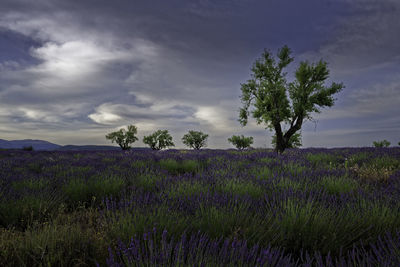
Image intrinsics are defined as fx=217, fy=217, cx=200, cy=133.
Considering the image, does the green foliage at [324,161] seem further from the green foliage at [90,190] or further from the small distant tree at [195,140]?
the small distant tree at [195,140]

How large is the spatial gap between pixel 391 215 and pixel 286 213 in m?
0.95

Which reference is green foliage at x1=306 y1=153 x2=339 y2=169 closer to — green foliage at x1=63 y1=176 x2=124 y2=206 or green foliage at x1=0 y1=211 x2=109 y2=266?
green foliage at x1=63 y1=176 x2=124 y2=206

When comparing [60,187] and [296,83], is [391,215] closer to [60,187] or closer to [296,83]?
[60,187]

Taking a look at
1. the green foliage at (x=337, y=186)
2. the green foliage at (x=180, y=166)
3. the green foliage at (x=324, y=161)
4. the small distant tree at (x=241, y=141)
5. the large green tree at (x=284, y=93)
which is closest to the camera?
the green foliage at (x=337, y=186)

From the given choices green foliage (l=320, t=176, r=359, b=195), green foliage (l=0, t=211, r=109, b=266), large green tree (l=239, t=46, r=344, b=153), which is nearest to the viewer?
green foliage (l=0, t=211, r=109, b=266)

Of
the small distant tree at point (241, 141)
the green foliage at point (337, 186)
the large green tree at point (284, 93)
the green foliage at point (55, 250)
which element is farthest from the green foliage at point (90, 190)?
the small distant tree at point (241, 141)

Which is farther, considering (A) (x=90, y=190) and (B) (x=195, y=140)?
(B) (x=195, y=140)

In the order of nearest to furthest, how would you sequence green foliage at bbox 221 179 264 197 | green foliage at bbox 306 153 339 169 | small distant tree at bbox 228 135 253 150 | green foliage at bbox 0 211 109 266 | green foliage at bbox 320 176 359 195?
green foliage at bbox 0 211 109 266 → green foliage at bbox 221 179 264 197 → green foliage at bbox 320 176 359 195 → green foliage at bbox 306 153 339 169 → small distant tree at bbox 228 135 253 150

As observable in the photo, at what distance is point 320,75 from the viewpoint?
16.5 metres

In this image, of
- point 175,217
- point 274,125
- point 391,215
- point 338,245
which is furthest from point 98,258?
point 274,125

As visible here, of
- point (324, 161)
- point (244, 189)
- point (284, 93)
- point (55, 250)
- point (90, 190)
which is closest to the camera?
point (55, 250)

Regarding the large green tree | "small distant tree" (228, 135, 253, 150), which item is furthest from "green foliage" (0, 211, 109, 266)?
"small distant tree" (228, 135, 253, 150)

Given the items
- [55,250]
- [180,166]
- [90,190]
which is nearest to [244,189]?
[55,250]

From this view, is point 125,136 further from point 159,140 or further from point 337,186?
point 337,186
